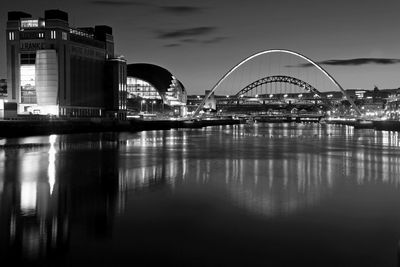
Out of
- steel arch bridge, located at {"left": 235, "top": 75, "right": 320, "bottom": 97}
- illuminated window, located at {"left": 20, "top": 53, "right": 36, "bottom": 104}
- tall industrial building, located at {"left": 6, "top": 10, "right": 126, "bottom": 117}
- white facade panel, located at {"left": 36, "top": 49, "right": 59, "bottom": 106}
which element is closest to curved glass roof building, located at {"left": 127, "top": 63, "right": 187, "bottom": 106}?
steel arch bridge, located at {"left": 235, "top": 75, "right": 320, "bottom": 97}

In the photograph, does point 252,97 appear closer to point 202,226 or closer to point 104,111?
point 104,111

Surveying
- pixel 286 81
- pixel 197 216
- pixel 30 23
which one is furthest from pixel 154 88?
pixel 197 216

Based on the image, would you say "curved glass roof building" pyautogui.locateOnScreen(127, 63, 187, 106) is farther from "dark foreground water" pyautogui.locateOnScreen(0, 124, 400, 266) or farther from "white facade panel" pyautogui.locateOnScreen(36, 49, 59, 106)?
"dark foreground water" pyautogui.locateOnScreen(0, 124, 400, 266)

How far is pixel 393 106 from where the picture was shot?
144250mm

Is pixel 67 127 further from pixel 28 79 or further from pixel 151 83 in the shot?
pixel 151 83

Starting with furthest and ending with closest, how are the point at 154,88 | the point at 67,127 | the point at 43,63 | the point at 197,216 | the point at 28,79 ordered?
the point at 154,88, the point at 28,79, the point at 43,63, the point at 67,127, the point at 197,216

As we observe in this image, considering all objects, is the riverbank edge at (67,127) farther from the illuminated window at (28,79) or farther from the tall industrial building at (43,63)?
the illuminated window at (28,79)

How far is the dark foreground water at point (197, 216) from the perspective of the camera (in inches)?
422

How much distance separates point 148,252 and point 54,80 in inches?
→ 3230

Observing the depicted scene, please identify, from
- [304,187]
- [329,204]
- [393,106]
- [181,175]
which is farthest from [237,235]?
[393,106]

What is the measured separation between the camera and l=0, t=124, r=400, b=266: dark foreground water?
1072 centimetres

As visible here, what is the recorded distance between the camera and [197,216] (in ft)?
48.2

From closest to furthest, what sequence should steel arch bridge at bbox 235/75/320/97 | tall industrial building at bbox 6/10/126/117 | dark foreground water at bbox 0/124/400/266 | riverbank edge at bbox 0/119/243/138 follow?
1. dark foreground water at bbox 0/124/400/266
2. riverbank edge at bbox 0/119/243/138
3. tall industrial building at bbox 6/10/126/117
4. steel arch bridge at bbox 235/75/320/97

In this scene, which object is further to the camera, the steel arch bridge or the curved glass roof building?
the steel arch bridge
